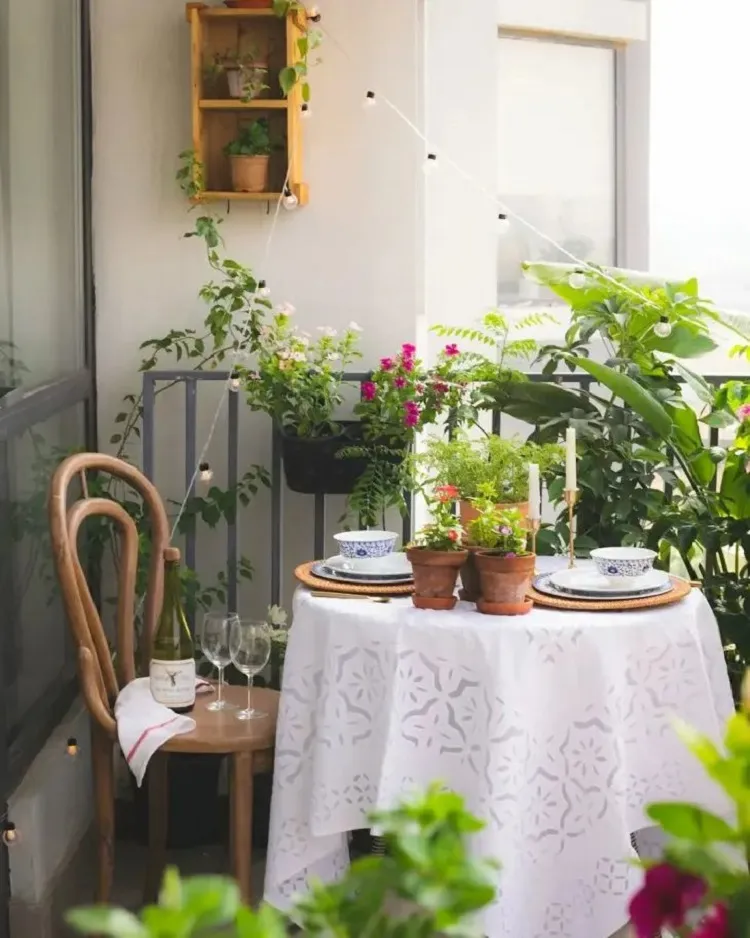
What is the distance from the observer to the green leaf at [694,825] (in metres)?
0.60

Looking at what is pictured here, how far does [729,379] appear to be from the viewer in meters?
3.41

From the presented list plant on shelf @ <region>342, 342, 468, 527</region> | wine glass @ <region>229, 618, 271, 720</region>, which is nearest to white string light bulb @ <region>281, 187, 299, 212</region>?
plant on shelf @ <region>342, 342, 468, 527</region>

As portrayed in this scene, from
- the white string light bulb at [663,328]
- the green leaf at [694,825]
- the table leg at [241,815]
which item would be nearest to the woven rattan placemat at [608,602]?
the table leg at [241,815]

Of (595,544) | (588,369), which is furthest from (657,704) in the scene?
(588,369)

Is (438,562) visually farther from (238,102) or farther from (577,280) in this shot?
(238,102)

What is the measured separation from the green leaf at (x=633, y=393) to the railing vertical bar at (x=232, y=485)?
0.87 metres

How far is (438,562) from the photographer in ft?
7.77

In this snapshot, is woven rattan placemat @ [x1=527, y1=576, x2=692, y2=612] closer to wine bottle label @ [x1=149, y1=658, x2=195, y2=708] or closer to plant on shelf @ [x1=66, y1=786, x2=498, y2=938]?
wine bottle label @ [x1=149, y1=658, x2=195, y2=708]

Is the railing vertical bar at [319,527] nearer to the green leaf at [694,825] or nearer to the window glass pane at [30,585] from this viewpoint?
the window glass pane at [30,585]

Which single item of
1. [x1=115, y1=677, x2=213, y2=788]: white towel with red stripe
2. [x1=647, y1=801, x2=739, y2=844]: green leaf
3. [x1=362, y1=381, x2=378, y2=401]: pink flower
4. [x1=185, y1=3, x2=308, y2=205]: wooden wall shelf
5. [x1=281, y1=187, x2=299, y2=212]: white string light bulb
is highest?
[x1=185, y1=3, x2=308, y2=205]: wooden wall shelf

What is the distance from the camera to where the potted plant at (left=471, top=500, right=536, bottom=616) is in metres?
2.33

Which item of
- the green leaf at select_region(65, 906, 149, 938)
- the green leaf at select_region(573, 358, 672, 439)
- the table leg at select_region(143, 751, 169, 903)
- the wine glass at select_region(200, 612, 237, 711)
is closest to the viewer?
the green leaf at select_region(65, 906, 149, 938)

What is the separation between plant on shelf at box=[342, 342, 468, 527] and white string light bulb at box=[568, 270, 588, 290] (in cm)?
39

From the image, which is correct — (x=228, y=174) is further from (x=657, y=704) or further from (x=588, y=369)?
(x=657, y=704)
